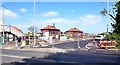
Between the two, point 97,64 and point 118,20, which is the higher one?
point 118,20

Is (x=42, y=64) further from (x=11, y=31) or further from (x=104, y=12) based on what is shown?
(x=11, y=31)

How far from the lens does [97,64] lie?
1808 cm

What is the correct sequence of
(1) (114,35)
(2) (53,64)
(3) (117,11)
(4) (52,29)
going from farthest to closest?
(4) (52,29) < (2) (53,64) < (1) (114,35) < (3) (117,11)

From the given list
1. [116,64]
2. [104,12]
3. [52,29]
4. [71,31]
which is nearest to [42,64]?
[116,64]

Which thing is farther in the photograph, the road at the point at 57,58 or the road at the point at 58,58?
the road at the point at 58,58

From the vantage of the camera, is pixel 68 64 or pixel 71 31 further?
pixel 71 31

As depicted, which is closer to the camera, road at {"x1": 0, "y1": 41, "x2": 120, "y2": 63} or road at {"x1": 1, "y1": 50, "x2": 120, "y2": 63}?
road at {"x1": 1, "y1": 50, "x2": 120, "y2": 63}

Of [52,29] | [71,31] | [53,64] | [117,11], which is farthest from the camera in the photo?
[71,31]

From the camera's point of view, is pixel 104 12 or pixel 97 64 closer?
pixel 104 12

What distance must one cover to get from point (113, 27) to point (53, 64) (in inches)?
484

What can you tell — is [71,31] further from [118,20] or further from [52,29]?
[118,20]

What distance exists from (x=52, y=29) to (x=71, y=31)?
3394 centimetres

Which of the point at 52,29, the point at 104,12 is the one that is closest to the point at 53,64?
the point at 104,12

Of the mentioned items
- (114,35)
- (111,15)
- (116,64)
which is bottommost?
(116,64)
